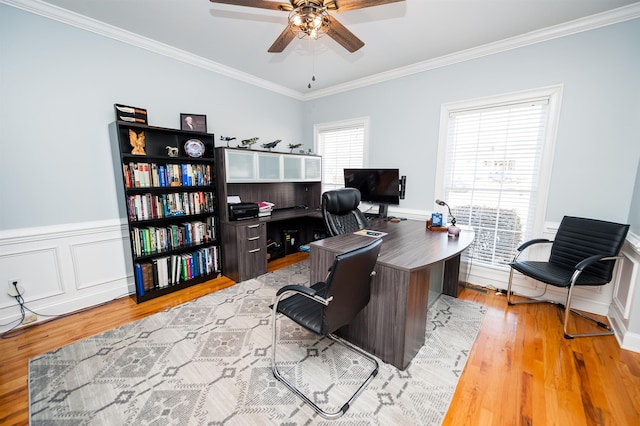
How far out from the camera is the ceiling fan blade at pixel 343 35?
71.8 inches

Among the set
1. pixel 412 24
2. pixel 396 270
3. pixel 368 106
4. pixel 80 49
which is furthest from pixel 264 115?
pixel 396 270

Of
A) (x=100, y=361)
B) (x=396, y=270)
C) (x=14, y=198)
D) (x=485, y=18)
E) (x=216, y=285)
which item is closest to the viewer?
(x=396, y=270)

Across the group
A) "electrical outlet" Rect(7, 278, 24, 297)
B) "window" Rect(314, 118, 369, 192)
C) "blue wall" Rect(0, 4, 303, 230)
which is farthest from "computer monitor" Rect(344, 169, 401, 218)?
"electrical outlet" Rect(7, 278, 24, 297)

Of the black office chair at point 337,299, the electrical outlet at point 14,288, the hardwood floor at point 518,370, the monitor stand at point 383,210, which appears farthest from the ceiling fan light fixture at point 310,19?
the electrical outlet at point 14,288

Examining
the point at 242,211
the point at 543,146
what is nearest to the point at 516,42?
the point at 543,146

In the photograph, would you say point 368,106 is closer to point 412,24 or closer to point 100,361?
point 412,24

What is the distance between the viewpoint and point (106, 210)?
2.67 m

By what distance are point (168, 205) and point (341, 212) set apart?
6.62ft

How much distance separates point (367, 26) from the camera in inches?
97.2

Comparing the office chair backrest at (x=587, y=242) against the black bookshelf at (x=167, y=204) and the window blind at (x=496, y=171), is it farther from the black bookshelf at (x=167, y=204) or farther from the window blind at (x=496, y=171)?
the black bookshelf at (x=167, y=204)

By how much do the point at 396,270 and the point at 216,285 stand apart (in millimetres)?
2394

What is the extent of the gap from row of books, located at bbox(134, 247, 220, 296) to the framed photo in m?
1.54

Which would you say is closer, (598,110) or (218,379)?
(218,379)

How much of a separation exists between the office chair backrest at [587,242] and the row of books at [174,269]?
3939 millimetres
